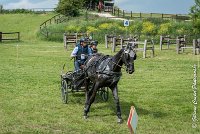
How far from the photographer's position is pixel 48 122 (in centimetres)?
1072

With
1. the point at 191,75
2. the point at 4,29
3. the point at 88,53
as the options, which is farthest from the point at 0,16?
the point at 88,53

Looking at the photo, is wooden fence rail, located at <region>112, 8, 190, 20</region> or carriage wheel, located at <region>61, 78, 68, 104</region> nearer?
carriage wheel, located at <region>61, 78, 68, 104</region>

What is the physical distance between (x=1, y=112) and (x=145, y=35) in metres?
38.1

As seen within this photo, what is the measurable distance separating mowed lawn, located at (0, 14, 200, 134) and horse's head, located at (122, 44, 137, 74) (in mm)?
1465

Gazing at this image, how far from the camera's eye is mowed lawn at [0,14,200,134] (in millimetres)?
10250

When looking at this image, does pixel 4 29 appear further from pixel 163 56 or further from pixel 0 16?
pixel 163 56

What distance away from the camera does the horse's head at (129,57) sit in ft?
34.1

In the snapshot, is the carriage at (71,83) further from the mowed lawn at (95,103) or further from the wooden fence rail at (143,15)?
the wooden fence rail at (143,15)

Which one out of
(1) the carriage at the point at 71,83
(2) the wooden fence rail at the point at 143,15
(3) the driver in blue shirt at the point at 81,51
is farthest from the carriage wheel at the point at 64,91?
(2) the wooden fence rail at the point at 143,15

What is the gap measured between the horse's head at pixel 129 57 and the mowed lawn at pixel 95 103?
146 centimetres

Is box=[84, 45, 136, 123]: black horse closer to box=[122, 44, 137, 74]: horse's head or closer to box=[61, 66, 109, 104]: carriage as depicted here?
box=[122, 44, 137, 74]: horse's head

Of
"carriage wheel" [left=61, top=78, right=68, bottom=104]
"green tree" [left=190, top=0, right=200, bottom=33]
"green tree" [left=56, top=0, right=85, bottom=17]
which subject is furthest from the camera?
"green tree" [left=56, top=0, right=85, bottom=17]

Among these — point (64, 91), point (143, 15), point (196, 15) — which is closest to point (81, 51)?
point (64, 91)

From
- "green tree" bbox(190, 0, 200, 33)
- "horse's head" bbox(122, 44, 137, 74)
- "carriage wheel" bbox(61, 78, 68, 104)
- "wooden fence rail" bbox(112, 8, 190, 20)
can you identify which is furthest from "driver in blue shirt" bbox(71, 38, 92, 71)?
"wooden fence rail" bbox(112, 8, 190, 20)
